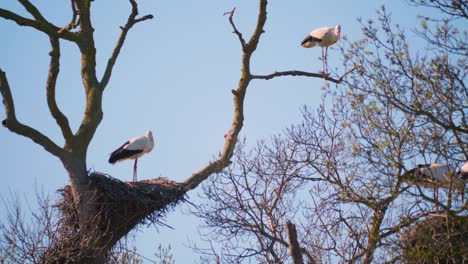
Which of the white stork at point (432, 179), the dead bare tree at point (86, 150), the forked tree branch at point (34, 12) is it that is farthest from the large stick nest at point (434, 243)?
the forked tree branch at point (34, 12)

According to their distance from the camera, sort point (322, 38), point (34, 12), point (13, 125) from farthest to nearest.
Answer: point (322, 38)
point (34, 12)
point (13, 125)

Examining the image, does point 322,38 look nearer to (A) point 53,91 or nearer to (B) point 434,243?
(A) point 53,91

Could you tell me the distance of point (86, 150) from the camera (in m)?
12.8

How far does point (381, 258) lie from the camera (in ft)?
34.0

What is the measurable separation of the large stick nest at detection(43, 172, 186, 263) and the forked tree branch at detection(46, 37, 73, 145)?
873 millimetres

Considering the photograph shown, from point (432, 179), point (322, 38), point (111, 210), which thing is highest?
point (322, 38)

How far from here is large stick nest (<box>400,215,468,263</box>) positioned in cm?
876

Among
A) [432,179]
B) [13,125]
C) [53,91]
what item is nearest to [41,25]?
[53,91]

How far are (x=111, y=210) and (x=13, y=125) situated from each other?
→ 2.16 metres

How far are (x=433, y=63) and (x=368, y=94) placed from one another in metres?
0.95

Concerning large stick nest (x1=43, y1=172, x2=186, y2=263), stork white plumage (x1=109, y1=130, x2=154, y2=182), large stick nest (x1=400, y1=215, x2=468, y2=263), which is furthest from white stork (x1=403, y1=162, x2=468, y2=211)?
stork white plumage (x1=109, y1=130, x2=154, y2=182)

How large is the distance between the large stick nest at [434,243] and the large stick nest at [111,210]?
15.4 ft

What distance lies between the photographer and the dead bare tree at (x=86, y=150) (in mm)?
12047

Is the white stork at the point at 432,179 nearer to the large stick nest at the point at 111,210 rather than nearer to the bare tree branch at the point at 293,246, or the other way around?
the bare tree branch at the point at 293,246
